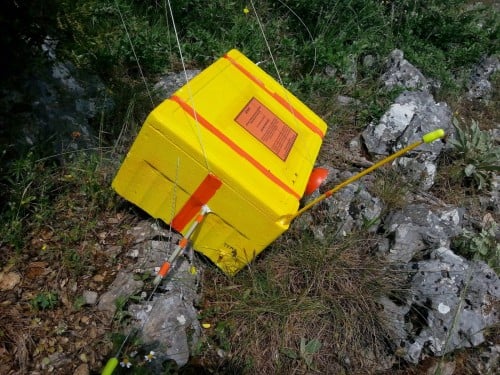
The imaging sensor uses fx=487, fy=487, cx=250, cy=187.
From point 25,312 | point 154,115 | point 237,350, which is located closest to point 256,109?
point 154,115

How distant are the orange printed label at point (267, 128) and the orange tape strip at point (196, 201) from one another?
1.11ft

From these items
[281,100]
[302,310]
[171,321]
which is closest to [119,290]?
[171,321]

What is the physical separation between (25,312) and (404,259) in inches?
76.6

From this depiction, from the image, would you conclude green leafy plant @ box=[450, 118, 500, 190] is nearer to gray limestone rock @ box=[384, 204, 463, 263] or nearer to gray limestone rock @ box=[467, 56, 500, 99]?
gray limestone rock @ box=[384, 204, 463, 263]

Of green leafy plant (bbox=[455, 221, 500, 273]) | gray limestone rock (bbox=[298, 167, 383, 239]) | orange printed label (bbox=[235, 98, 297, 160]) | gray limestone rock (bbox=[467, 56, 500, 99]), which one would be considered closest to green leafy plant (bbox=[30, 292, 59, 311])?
orange printed label (bbox=[235, 98, 297, 160])

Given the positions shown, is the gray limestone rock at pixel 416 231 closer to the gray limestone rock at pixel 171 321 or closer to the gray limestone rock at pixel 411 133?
the gray limestone rock at pixel 411 133

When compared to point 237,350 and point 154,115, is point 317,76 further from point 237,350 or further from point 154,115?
point 237,350

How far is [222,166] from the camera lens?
6.62 feet

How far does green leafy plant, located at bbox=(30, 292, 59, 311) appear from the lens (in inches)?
83.2

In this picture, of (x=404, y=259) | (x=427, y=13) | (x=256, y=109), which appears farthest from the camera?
(x=427, y=13)

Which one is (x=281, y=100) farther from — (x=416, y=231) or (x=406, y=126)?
(x=406, y=126)

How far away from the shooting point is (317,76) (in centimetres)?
363

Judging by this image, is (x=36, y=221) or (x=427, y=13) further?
(x=427, y=13)

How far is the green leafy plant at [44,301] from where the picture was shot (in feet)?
6.93
